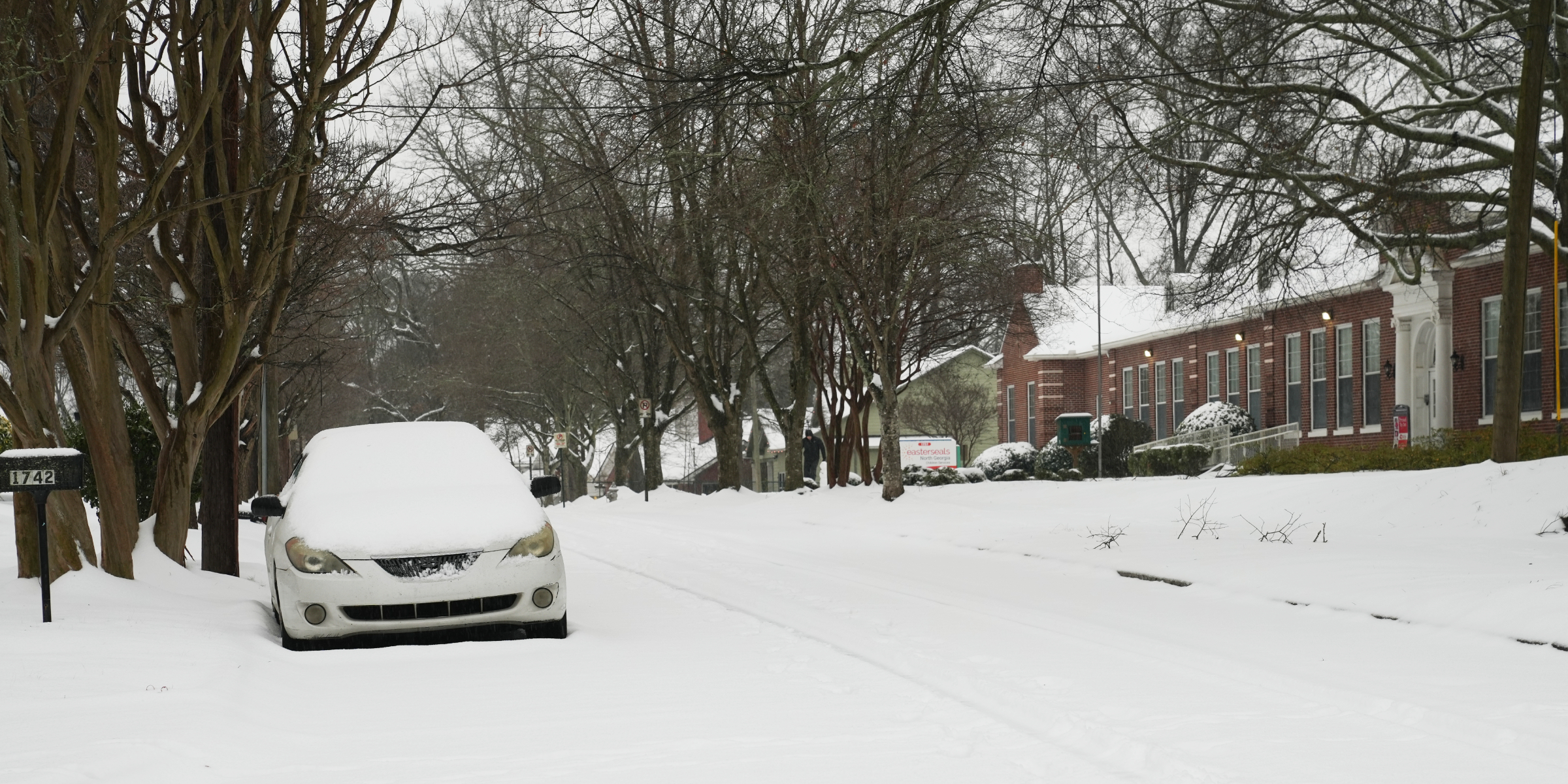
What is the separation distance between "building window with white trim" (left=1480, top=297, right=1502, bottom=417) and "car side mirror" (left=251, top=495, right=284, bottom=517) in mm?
27142

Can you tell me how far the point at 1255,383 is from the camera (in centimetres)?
4188

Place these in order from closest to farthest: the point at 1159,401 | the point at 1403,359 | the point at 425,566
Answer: the point at 425,566 → the point at 1403,359 → the point at 1159,401

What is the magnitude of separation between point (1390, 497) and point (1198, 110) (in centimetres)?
598

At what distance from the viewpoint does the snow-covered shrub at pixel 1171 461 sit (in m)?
34.7

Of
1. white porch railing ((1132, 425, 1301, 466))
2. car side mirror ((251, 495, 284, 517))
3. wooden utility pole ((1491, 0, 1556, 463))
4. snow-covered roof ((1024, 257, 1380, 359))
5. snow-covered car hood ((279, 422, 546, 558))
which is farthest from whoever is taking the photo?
white porch railing ((1132, 425, 1301, 466))

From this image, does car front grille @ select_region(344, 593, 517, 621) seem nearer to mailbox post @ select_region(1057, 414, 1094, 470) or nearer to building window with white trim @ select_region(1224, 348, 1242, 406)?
mailbox post @ select_region(1057, 414, 1094, 470)

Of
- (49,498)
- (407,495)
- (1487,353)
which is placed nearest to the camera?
(407,495)

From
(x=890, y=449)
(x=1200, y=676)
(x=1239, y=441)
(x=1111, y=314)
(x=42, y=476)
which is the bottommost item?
(x=1200, y=676)

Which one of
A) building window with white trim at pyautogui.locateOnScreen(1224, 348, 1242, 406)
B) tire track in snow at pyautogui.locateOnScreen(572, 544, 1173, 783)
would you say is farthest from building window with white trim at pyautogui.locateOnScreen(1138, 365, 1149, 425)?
tire track in snow at pyautogui.locateOnScreen(572, 544, 1173, 783)

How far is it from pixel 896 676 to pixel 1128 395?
42.9 meters

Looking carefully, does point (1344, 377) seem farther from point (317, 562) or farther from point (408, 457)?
point (317, 562)

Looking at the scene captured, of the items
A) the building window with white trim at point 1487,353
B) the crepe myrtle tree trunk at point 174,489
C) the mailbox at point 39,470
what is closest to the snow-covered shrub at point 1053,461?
the building window with white trim at point 1487,353

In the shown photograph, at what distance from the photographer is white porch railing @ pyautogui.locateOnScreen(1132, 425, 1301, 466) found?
3853cm

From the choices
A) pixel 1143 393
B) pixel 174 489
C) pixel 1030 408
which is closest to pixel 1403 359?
pixel 1143 393
